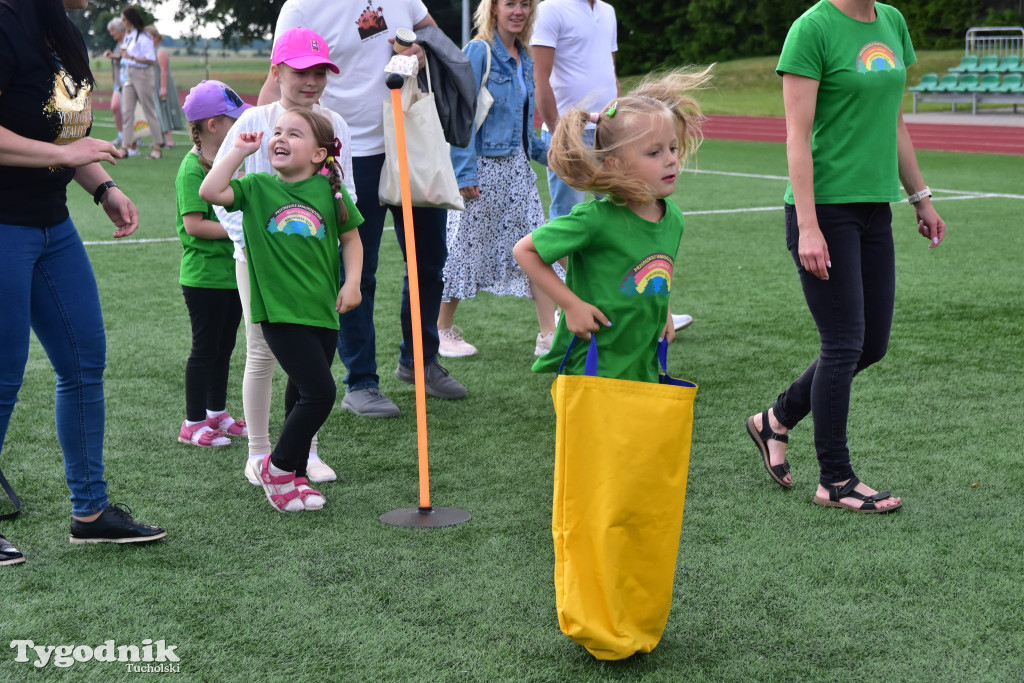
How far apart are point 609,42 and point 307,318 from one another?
10.8ft

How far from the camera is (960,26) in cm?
3644

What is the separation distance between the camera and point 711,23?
43.0 m

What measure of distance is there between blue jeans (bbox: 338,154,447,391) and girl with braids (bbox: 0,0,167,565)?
4.75 feet

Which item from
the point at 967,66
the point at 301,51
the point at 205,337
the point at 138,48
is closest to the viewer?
the point at 301,51

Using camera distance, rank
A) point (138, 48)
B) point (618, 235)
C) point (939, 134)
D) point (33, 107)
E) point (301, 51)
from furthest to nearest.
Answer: point (939, 134) → point (138, 48) → point (301, 51) → point (33, 107) → point (618, 235)

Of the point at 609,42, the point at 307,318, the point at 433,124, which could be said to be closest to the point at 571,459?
the point at 307,318

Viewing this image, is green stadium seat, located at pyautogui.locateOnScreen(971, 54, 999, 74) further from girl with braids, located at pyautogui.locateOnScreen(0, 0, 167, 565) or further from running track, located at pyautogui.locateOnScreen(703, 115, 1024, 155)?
girl with braids, located at pyautogui.locateOnScreen(0, 0, 167, 565)

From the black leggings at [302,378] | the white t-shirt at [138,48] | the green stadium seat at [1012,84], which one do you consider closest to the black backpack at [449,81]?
the black leggings at [302,378]

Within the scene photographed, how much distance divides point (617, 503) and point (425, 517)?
4.07ft

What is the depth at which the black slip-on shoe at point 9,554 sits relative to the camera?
338 centimetres

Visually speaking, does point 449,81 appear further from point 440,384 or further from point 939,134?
point 939,134

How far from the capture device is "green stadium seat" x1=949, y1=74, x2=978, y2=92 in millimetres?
25334

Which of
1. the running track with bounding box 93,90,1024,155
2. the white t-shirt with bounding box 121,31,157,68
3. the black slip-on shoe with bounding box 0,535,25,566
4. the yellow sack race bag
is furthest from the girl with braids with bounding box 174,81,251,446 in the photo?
the white t-shirt with bounding box 121,31,157,68

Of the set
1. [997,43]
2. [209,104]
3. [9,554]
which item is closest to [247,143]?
[209,104]
